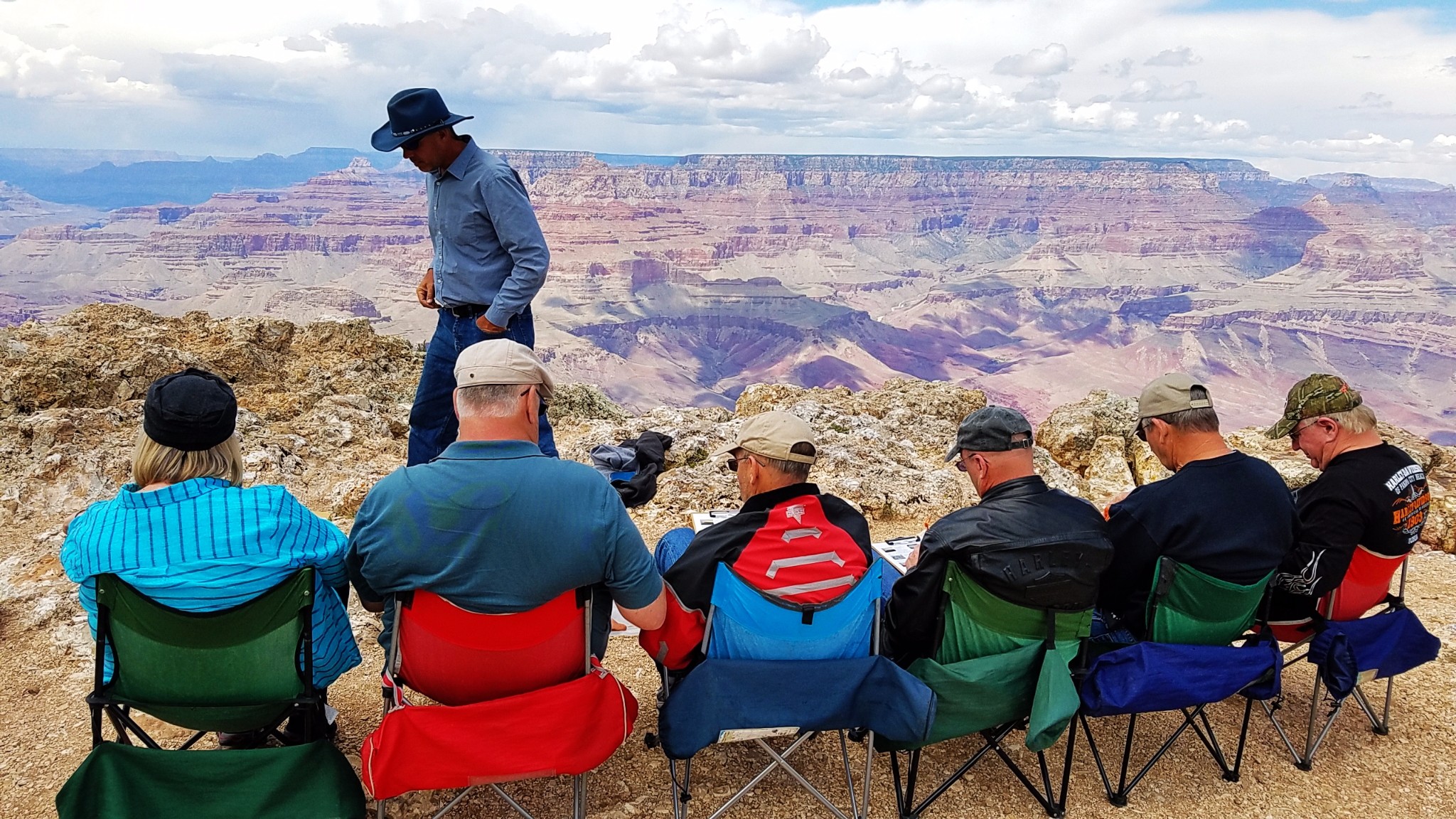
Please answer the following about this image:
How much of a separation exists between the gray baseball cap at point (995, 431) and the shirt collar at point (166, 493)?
2.78 meters

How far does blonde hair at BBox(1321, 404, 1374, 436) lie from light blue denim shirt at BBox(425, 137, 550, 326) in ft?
13.4

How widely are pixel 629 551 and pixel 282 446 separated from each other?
6.07 meters

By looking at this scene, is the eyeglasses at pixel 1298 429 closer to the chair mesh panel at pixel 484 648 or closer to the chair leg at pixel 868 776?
the chair leg at pixel 868 776

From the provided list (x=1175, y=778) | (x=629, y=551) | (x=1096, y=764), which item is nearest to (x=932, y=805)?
(x=1096, y=764)

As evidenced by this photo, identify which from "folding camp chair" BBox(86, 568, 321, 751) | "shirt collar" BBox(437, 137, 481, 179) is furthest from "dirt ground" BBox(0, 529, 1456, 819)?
"shirt collar" BBox(437, 137, 481, 179)

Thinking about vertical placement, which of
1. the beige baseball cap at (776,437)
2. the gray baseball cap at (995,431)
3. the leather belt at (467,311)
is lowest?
the gray baseball cap at (995,431)

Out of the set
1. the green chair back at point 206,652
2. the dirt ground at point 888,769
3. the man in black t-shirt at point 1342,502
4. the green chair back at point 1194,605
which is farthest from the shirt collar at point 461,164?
the man in black t-shirt at point 1342,502

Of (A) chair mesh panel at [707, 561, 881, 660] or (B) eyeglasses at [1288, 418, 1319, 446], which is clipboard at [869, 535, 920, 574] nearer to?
(A) chair mesh panel at [707, 561, 881, 660]

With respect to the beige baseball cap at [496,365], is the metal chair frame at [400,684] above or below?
below

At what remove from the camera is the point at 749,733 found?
Answer: 3.14 m

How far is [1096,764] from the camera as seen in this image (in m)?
3.82

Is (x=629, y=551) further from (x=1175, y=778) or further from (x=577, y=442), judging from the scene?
(x=577, y=442)

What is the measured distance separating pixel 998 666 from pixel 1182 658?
0.83 m

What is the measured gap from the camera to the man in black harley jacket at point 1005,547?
10.2 feet
